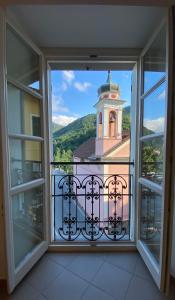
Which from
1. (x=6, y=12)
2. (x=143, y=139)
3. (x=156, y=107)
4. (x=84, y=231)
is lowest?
(x=84, y=231)

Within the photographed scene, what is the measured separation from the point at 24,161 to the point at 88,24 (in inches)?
54.2

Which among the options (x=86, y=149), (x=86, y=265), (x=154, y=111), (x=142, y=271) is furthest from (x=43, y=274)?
(x=154, y=111)

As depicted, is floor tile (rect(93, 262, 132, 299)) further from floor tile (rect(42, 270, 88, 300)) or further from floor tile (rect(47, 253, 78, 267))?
floor tile (rect(47, 253, 78, 267))

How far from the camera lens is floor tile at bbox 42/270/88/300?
146 centimetres

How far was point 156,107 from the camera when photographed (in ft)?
5.51

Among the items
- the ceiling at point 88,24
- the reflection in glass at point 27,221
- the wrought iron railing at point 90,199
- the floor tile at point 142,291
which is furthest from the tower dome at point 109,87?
the floor tile at point 142,291

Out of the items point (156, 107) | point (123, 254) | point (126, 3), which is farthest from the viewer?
point (123, 254)

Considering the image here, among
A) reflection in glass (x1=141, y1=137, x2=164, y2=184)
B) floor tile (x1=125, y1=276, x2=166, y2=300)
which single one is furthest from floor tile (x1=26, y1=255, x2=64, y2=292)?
reflection in glass (x1=141, y1=137, x2=164, y2=184)

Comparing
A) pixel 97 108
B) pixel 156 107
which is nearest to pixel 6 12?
pixel 97 108

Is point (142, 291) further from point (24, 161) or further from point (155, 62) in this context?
point (155, 62)

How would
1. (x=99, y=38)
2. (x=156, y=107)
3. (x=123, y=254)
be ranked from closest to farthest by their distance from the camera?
(x=156, y=107), (x=99, y=38), (x=123, y=254)

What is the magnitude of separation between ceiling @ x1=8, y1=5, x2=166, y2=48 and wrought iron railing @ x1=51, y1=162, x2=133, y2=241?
1308mm

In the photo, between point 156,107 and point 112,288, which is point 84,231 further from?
point 156,107

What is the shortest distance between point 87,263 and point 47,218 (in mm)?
629
